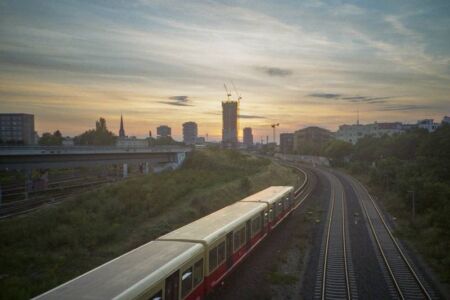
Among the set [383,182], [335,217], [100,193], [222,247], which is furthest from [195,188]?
[222,247]

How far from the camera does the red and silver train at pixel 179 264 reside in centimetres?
864

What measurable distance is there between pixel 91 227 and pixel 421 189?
87.4 ft

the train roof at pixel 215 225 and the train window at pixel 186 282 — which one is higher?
the train roof at pixel 215 225

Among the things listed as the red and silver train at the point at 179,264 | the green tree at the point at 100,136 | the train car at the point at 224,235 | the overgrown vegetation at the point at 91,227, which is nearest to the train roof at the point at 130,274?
the red and silver train at the point at 179,264

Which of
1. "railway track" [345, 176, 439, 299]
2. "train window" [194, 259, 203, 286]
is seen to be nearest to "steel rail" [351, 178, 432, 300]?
"railway track" [345, 176, 439, 299]

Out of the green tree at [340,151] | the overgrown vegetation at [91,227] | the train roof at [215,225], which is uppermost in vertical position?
the green tree at [340,151]

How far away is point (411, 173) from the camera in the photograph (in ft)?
147

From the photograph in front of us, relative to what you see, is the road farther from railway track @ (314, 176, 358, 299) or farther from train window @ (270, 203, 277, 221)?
train window @ (270, 203, 277, 221)

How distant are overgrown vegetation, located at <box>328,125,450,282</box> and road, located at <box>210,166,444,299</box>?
1.36 meters

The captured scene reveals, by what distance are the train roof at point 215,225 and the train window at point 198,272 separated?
2.57ft

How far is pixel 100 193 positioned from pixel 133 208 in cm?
884

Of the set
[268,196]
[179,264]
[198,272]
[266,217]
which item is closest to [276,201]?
[268,196]

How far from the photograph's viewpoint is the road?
597 inches

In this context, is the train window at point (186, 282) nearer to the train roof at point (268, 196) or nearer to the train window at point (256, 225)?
the train window at point (256, 225)
